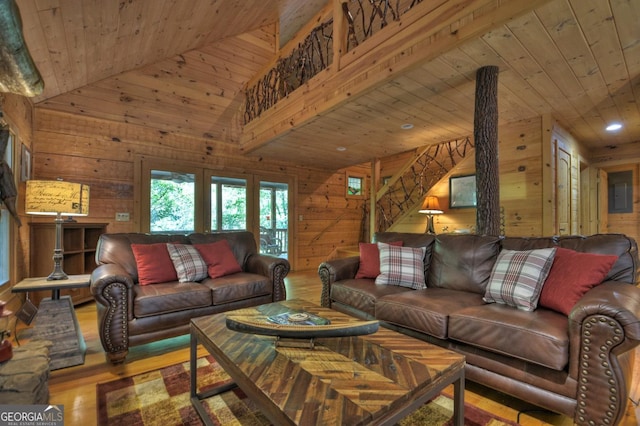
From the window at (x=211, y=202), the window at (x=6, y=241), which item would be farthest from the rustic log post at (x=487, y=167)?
the window at (x=6, y=241)

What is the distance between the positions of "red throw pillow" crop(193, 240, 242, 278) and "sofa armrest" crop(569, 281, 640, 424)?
2.61 m

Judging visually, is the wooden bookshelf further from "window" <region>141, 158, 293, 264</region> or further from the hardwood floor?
the hardwood floor

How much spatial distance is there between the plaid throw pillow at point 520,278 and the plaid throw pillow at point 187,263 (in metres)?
2.36

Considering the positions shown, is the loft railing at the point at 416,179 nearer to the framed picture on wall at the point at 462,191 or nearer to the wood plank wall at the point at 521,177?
the framed picture on wall at the point at 462,191

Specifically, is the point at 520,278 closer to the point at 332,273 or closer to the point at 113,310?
the point at 332,273

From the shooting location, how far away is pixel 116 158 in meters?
4.29

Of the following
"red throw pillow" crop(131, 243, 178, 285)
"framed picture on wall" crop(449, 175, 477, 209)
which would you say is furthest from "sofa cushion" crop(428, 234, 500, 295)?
"framed picture on wall" crop(449, 175, 477, 209)

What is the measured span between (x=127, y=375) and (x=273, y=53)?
5.04 m

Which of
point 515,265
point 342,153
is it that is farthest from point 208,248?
point 342,153

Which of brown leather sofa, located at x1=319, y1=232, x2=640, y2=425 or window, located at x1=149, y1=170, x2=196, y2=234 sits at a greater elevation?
window, located at x1=149, y1=170, x2=196, y2=234

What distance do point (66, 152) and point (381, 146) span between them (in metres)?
4.43

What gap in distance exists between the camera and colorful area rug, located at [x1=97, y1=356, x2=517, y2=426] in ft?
5.00

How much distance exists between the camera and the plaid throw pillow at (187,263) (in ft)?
8.92

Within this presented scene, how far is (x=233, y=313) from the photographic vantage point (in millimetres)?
1814
